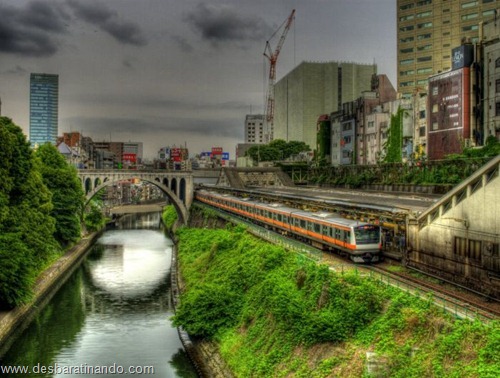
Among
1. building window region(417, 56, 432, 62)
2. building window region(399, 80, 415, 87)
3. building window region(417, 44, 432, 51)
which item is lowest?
building window region(399, 80, 415, 87)

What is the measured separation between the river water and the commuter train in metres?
9.97

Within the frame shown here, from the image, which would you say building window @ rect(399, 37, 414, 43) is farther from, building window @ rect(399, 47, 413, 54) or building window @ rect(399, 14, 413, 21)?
building window @ rect(399, 14, 413, 21)

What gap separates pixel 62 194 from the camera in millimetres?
57125

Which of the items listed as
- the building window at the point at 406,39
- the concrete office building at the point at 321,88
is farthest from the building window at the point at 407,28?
the concrete office building at the point at 321,88

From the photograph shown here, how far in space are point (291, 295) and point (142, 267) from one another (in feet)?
120

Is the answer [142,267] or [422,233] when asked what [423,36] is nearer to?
[142,267]

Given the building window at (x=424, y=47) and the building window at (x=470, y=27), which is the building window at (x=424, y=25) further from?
the building window at (x=470, y=27)

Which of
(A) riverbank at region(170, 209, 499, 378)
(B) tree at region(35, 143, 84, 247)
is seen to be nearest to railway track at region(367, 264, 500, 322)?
(A) riverbank at region(170, 209, 499, 378)

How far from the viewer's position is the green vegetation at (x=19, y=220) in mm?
31141

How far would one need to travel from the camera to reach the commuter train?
2835 cm

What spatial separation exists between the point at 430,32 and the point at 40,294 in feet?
253

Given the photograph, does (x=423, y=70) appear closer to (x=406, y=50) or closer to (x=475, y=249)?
(x=406, y=50)

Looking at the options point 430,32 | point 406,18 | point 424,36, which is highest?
point 406,18

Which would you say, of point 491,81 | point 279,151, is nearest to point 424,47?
point 491,81
